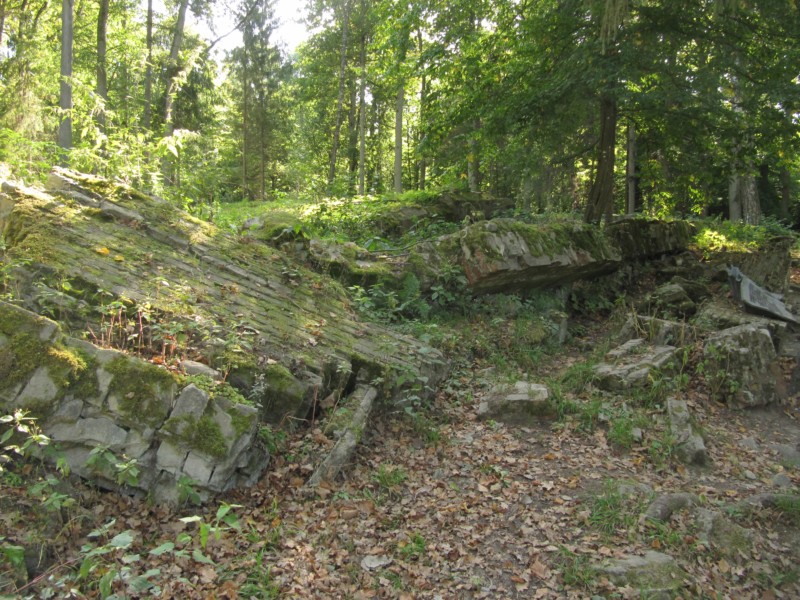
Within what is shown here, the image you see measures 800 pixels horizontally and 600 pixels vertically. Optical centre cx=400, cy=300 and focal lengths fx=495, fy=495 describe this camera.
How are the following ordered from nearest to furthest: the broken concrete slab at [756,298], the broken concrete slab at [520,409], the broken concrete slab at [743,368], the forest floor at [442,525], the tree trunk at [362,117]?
the forest floor at [442,525]
the broken concrete slab at [520,409]
the broken concrete slab at [743,368]
the broken concrete slab at [756,298]
the tree trunk at [362,117]

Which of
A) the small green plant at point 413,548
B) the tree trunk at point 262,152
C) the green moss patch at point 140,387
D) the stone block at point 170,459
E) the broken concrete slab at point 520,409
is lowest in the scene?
the small green plant at point 413,548

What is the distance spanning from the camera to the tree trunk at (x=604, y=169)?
35.3 ft

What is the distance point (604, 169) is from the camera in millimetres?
11203

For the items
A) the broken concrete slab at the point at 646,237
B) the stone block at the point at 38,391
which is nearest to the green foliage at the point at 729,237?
the broken concrete slab at the point at 646,237

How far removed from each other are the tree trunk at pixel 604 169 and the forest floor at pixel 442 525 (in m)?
6.48

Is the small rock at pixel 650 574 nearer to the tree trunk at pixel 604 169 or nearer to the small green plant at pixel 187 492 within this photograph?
the small green plant at pixel 187 492

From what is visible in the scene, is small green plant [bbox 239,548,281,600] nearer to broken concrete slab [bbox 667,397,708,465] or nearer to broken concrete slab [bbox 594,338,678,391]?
broken concrete slab [bbox 667,397,708,465]

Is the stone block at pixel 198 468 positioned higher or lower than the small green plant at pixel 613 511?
higher

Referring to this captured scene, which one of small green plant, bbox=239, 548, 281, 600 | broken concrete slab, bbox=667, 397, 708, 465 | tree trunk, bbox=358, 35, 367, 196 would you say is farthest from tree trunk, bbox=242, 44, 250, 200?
small green plant, bbox=239, 548, 281, 600

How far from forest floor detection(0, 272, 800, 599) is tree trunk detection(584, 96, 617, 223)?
6.48 m

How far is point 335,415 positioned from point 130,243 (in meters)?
3.49

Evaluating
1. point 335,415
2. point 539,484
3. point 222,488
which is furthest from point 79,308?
point 539,484

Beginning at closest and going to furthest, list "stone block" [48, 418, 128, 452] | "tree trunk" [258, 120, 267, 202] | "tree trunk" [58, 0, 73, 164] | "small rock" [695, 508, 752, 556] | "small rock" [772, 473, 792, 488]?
"stone block" [48, 418, 128, 452] → "small rock" [695, 508, 752, 556] → "small rock" [772, 473, 792, 488] → "tree trunk" [58, 0, 73, 164] → "tree trunk" [258, 120, 267, 202]

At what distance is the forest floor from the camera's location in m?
3.53
